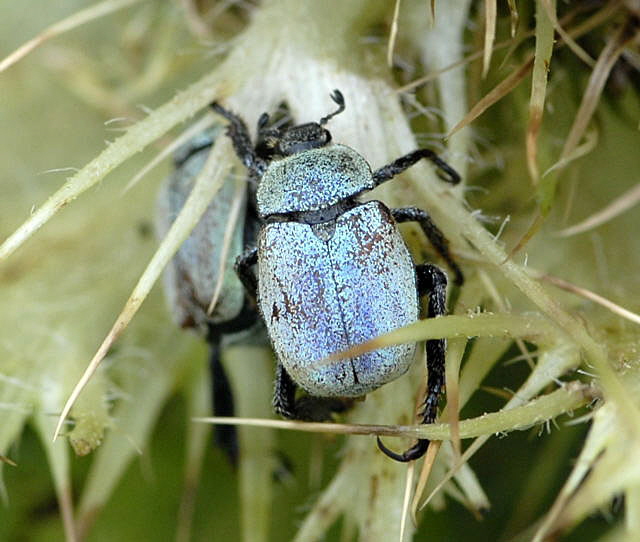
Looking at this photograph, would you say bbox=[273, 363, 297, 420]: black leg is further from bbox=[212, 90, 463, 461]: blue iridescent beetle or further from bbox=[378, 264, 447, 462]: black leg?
bbox=[378, 264, 447, 462]: black leg

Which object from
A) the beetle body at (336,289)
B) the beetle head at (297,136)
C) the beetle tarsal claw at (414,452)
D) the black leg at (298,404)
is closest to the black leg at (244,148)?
the beetle head at (297,136)

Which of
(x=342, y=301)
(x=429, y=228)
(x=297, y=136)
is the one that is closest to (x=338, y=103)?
(x=297, y=136)

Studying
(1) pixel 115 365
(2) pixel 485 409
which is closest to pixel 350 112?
(2) pixel 485 409

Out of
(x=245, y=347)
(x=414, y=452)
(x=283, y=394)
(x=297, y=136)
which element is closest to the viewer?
(x=414, y=452)

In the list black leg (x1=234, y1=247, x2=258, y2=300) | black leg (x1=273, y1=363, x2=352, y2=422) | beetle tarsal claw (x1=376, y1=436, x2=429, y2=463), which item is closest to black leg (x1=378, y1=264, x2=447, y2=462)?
beetle tarsal claw (x1=376, y1=436, x2=429, y2=463)

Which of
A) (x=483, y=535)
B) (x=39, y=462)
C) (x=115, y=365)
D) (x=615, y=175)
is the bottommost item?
(x=483, y=535)

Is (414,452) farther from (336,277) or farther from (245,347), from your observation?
(245,347)

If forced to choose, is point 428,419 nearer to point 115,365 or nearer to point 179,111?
point 179,111
